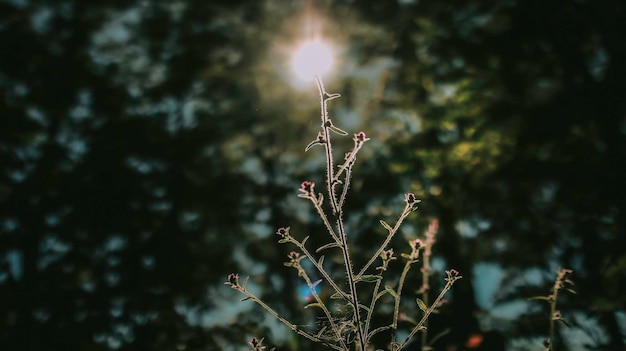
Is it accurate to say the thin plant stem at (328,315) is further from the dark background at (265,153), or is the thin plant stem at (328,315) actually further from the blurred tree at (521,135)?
the blurred tree at (521,135)

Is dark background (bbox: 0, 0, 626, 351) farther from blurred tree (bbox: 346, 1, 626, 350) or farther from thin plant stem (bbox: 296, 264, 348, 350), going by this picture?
thin plant stem (bbox: 296, 264, 348, 350)

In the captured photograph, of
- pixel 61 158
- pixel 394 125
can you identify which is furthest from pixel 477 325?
pixel 61 158

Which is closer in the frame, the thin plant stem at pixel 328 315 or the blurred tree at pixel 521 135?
the thin plant stem at pixel 328 315

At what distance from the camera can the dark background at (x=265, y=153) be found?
5977 mm

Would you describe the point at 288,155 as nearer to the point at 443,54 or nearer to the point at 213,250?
the point at 213,250

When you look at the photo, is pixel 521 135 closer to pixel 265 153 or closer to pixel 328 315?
pixel 265 153

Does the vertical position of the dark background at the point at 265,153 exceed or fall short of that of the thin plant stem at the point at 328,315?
it exceeds it

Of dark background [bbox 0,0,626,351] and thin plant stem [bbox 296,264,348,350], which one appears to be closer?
thin plant stem [bbox 296,264,348,350]

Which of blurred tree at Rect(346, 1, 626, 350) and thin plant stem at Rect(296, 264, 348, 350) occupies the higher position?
blurred tree at Rect(346, 1, 626, 350)

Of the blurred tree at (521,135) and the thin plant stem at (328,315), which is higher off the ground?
the blurred tree at (521,135)

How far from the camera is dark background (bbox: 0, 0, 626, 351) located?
5.98 metres

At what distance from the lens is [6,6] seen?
308 inches

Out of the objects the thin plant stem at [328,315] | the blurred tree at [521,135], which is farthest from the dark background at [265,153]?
the thin plant stem at [328,315]

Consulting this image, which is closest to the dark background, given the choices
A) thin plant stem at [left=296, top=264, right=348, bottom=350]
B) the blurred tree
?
the blurred tree
